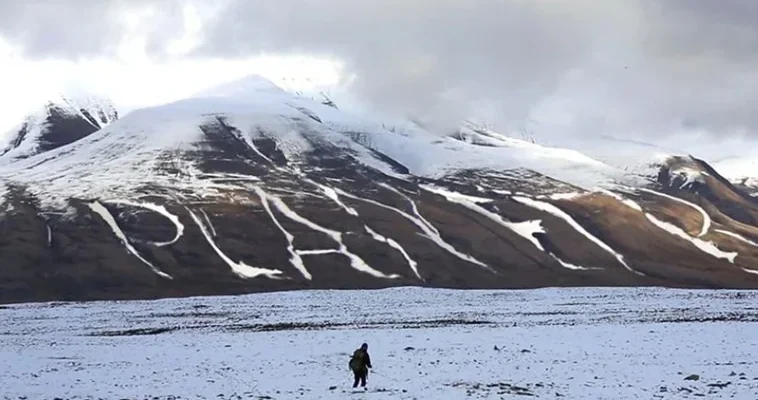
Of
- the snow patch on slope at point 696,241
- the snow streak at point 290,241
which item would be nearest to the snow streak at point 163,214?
the snow streak at point 290,241

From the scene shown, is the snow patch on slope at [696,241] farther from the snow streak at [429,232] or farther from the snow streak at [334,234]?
the snow streak at [334,234]

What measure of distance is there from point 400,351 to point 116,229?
129m

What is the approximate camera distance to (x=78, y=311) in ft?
262

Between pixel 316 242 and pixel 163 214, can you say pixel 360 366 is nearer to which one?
pixel 316 242

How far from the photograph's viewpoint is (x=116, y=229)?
164 meters

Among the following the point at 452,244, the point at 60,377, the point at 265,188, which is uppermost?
the point at 265,188

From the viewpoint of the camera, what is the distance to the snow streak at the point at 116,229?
14338cm

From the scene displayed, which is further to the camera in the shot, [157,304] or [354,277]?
[354,277]

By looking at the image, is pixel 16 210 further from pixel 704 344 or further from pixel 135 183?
pixel 704 344

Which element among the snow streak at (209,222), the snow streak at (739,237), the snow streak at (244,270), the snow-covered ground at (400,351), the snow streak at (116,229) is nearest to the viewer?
the snow-covered ground at (400,351)

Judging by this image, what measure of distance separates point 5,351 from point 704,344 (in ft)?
109

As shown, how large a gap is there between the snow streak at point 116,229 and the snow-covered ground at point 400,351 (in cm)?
6613

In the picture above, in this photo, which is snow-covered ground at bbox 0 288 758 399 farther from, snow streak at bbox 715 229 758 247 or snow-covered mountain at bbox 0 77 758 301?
snow streak at bbox 715 229 758 247

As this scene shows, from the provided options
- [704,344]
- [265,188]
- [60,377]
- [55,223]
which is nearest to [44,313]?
[60,377]
